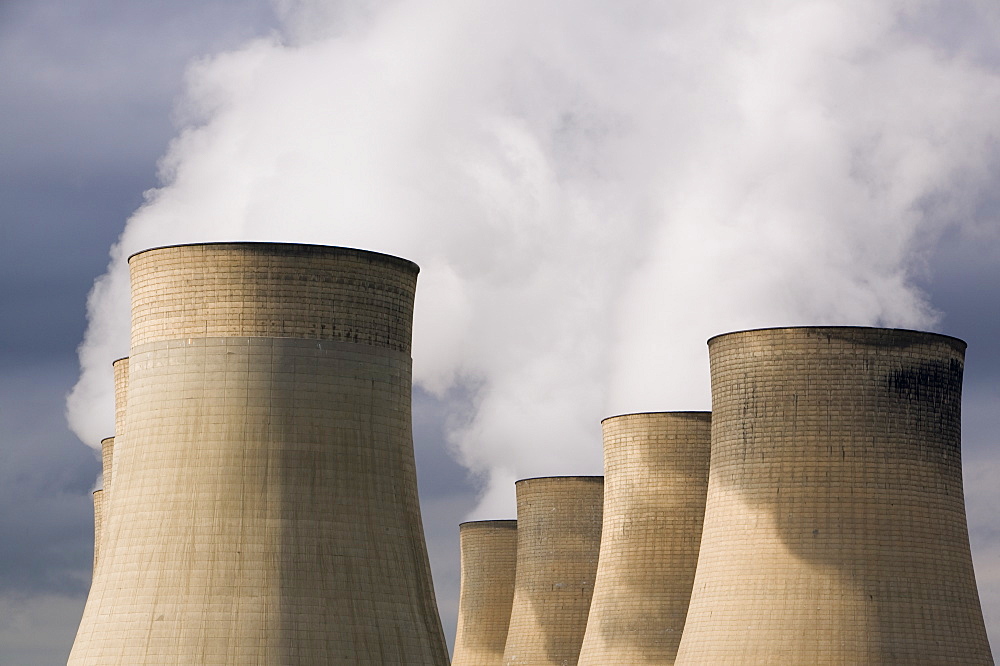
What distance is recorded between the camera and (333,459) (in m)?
21.3

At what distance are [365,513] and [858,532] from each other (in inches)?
332

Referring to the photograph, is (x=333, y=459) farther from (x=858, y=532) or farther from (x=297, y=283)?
(x=858, y=532)

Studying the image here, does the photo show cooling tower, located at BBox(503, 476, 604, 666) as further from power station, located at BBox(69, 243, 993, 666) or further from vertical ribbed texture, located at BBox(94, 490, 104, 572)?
vertical ribbed texture, located at BBox(94, 490, 104, 572)

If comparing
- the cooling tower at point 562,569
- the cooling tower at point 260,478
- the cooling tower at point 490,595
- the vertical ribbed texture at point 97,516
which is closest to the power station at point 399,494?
the cooling tower at point 260,478

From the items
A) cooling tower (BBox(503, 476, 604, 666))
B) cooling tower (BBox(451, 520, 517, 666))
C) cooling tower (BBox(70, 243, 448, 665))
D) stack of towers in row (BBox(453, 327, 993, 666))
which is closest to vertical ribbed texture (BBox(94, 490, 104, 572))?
cooling tower (BBox(503, 476, 604, 666))

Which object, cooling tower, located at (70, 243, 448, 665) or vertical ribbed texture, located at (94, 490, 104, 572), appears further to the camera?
vertical ribbed texture, located at (94, 490, 104, 572)

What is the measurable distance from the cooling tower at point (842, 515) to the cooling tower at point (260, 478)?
243 inches

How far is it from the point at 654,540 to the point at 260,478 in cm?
1359

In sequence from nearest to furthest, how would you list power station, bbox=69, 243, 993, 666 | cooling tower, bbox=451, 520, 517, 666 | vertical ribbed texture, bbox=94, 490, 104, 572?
1. power station, bbox=69, 243, 993, 666
2. vertical ribbed texture, bbox=94, 490, 104, 572
3. cooling tower, bbox=451, 520, 517, 666

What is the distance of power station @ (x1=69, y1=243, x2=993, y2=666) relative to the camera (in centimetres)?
2086

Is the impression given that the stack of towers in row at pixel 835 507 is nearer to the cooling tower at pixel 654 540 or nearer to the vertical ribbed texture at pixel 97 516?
the cooling tower at pixel 654 540

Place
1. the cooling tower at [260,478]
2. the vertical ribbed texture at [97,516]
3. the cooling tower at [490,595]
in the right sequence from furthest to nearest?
the cooling tower at [490,595], the vertical ribbed texture at [97,516], the cooling tower at [260,478]

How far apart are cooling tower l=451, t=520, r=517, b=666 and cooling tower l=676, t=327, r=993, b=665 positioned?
19.6m

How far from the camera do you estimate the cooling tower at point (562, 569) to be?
132ft
